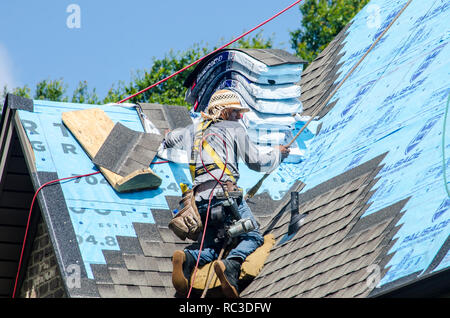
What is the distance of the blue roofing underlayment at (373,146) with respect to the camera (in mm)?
7582

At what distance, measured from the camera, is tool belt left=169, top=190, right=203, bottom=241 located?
9.25 metres

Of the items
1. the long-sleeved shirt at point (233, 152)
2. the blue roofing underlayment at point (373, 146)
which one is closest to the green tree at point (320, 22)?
the blue roofing underlayment at point (373, 146)

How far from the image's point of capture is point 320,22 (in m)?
31.7

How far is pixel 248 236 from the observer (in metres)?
9.52

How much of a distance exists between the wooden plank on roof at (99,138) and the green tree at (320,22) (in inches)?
783

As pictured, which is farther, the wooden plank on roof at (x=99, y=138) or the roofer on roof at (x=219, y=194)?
the wooden plank on roof at (x=99, y=138)

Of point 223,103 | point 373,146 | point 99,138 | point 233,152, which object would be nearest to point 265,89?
point 223,103

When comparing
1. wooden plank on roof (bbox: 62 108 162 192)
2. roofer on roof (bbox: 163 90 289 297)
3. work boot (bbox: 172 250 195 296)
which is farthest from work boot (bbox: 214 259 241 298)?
wooden plank on roof (bbox: 62 108 162 192)

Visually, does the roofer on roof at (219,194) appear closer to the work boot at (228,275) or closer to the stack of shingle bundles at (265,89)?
the work boot at (228,275)

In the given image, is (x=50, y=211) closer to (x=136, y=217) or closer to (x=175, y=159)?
(x=136, y=217)

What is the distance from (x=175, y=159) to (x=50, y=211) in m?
2.07

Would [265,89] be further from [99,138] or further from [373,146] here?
[373,146]

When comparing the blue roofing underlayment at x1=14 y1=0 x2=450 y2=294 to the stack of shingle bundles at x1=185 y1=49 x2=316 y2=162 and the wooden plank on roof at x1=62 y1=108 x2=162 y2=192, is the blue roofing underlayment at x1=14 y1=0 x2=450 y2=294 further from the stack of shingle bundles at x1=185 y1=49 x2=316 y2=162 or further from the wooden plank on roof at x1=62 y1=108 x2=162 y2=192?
the stack of shingle bundles at x1=185 y1=49 x2=316 y2=162

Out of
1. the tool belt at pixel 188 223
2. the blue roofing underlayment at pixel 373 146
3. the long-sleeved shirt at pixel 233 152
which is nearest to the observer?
the blue roofing underlayment at pixel 373 146
